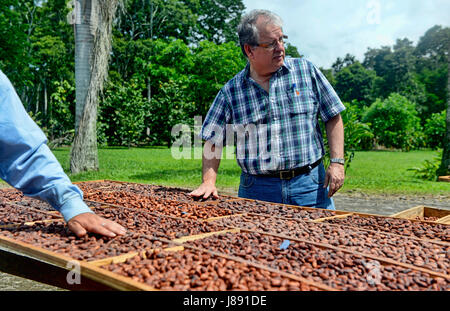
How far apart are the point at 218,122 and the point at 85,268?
183 centimetres

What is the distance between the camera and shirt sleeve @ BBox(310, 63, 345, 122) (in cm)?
300

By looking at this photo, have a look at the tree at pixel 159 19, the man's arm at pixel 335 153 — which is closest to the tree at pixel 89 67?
the man's arm at pixel 335 153

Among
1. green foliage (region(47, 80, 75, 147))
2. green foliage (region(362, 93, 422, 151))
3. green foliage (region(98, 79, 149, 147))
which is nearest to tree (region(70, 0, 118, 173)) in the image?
green foliage (region(98, 79, 149, 147))

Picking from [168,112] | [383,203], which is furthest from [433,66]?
[383,203]

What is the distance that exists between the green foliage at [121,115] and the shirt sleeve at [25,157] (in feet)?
69.4

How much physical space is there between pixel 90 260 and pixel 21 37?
23.6 metres

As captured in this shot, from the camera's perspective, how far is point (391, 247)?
2.03 meters

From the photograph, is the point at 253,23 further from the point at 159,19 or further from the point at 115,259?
the point at 159,19

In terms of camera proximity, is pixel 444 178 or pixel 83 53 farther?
pixel 83 53

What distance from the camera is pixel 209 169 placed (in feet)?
10.4

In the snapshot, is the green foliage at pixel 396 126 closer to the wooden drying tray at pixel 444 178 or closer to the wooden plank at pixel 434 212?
the wooden drying tray at pixel 444 178

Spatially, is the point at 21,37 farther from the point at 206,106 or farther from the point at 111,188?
the point at 111,188

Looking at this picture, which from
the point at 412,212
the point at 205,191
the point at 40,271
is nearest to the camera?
the point at 40,271
